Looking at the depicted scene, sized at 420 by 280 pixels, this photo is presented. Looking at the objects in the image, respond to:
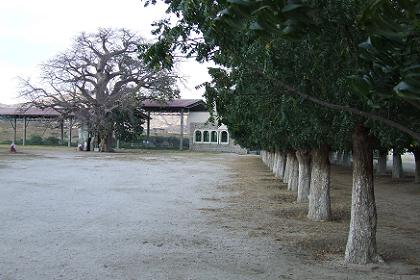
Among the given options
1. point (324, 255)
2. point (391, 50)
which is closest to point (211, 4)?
point (391, 50)

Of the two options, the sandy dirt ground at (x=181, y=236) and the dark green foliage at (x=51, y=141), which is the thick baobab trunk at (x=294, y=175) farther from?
the dark green foliage at (x=51, y=141)

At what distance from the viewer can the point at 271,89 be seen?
7.37m

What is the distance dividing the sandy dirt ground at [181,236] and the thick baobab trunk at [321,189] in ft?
1.21

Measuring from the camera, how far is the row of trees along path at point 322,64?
2.07 metres

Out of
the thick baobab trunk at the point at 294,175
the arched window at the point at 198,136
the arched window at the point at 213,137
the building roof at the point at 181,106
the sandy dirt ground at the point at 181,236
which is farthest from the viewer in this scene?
the arched window at the point at 198,136

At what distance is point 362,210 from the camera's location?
8.56 meters

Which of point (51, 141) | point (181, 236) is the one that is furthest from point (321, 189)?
point (51, 141)

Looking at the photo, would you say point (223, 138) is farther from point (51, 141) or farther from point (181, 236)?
point (181, 236)

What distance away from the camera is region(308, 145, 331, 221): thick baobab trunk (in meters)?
12.9

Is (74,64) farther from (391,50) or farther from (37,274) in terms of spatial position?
(391,50)

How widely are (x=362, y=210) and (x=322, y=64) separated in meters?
3.35

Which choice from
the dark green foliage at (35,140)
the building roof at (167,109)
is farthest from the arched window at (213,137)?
the dark green foliage at (35,140)

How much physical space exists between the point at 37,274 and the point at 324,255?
4.70m

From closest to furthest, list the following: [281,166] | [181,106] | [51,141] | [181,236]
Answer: [181,236]
[281,166]
[181,106]
[51,141]
